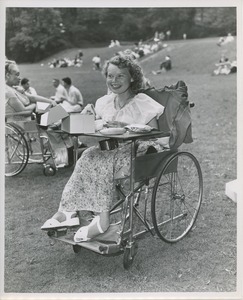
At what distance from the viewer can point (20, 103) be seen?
342cm

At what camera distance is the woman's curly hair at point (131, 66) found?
291cm

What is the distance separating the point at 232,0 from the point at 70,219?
1576mm

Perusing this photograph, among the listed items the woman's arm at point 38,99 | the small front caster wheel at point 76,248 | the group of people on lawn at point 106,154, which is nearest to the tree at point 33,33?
the group of people on lawn at point 106,154

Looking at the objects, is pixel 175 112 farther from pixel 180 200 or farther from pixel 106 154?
pixel 180 200

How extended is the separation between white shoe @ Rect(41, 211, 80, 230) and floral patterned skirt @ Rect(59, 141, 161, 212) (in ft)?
0.24

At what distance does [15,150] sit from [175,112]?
1.27 m

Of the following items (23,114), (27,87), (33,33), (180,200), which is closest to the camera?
(33,33)

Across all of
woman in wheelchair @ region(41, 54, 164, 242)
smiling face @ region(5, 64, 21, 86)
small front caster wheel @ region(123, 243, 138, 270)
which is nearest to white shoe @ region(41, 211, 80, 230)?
woman in wheelchair @ region(41, 54, 164, 242)

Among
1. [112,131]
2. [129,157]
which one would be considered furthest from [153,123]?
[112,131]

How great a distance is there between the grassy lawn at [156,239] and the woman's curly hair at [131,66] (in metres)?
0.19

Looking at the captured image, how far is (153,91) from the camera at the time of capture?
3.13m

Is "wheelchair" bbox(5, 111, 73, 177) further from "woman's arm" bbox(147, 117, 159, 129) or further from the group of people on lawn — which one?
"woman's arm" bbox(147, 117, 159, 129)

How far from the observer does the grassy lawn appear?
9.39 ft

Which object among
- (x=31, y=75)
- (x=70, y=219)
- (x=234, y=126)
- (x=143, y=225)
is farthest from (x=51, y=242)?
(x=234, y=126)
